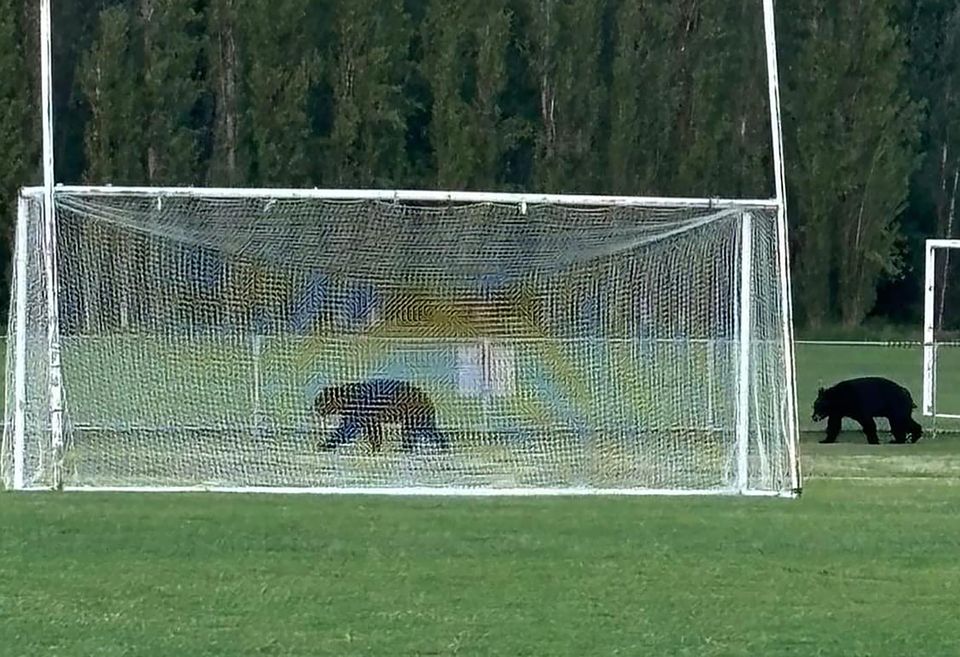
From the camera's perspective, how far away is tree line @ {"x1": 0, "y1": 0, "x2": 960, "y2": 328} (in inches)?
1417

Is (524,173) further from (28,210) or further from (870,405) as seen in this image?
(28,210)

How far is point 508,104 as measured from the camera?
1674 inches

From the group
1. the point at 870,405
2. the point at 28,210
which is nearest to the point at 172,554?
the point at 28,210

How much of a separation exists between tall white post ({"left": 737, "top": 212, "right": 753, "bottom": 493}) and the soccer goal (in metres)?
6.75

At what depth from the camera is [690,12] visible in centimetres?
4375

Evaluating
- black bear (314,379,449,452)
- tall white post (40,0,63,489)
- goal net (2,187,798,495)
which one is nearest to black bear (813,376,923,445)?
goal net (2,187,798,495)

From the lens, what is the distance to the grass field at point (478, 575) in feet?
26.4

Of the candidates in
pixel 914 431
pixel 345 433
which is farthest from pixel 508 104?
pixel 345 433

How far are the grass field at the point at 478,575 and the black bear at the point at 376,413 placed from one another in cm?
189

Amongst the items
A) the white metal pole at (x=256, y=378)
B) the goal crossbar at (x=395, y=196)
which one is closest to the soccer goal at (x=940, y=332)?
the goal crossbar at (x=395, y=196)

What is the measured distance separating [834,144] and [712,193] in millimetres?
3837

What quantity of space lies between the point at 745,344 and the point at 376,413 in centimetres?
312

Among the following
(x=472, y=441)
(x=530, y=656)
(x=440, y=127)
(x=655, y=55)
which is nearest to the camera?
(x=530, y=656)

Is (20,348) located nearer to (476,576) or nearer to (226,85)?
(476,576)
